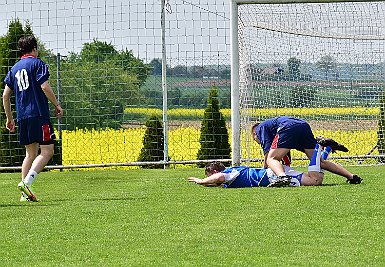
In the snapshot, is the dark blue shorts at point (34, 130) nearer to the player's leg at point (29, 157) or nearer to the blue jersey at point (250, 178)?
the player's leg at point (29, 157)

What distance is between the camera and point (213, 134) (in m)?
18.5

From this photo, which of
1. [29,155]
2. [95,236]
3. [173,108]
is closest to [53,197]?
[29,155]

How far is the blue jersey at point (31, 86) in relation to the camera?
1108 centimetres

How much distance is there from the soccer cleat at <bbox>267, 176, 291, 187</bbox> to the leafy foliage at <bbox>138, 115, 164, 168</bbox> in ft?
21.0

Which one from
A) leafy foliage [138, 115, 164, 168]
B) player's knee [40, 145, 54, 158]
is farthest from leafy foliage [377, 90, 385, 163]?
player's knee [40, 145, 54, 158]

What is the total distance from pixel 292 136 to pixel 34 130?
10.4 ft

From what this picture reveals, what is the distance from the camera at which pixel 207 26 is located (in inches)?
706

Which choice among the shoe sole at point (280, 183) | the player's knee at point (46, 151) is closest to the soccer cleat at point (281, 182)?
the shoe sole at point (280, 183)

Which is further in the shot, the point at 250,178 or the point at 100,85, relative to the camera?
the point at 100,85

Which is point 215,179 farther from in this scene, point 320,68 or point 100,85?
point 100,85

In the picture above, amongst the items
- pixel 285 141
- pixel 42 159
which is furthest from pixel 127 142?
pixel 42 159

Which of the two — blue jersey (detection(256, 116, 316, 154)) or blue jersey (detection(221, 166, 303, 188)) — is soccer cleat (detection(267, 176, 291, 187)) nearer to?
blue jersey (detection(221, 166, 303, 188))

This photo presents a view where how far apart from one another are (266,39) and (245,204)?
A: 776 cm

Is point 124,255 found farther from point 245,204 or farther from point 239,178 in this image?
point 239,178
